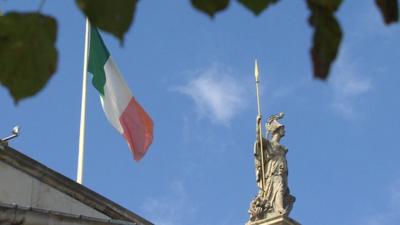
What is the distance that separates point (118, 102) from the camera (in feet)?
80.5

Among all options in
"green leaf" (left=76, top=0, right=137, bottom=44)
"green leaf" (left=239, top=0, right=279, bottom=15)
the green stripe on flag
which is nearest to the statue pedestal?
the green stripe on flag

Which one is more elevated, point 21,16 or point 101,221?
point 101,221

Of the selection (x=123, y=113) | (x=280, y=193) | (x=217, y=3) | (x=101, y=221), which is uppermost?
(x=123, y=113)

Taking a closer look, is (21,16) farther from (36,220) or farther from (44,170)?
(44,170)

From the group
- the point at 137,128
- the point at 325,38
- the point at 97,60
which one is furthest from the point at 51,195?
the point at 325,38

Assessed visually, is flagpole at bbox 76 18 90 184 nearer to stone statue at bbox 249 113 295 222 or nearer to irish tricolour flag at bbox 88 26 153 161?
irish tricolour flag at bbox 88 26 153 161

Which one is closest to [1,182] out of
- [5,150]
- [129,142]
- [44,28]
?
[5,150]

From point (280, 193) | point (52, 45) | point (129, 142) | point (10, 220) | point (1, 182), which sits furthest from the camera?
point (129, 142)

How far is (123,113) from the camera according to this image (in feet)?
79.6

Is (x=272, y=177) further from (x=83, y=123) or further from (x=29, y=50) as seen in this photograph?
(x=29, y=50)

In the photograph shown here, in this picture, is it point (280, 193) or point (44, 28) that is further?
point (280, 193)

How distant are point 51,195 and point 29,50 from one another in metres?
15.6

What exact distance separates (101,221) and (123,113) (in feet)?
21.1

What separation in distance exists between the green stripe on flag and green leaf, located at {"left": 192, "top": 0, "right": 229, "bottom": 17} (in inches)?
852
